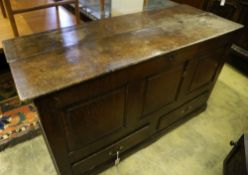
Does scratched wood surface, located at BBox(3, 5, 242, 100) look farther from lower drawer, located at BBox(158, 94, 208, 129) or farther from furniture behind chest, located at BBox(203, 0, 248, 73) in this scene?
furniture behind chest, located at BBox(203, 0, 248, 73)

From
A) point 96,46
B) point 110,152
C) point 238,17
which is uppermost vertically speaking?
point 96,46

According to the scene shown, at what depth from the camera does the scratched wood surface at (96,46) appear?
0.79m

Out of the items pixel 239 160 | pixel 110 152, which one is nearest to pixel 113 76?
pixel 110 152

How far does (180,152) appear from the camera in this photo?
1.50m

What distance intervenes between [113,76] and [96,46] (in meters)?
0.23

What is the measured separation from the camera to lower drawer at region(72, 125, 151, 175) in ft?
3.84

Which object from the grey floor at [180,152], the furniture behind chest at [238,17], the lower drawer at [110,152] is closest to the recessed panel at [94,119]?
the lower drawer at [110,152]

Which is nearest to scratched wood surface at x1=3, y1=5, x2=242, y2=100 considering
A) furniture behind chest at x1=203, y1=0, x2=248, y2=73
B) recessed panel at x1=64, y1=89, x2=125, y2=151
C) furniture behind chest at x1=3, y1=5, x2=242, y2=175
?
furniture behind chest at x1=3, y1=5, x2=242, y2=175

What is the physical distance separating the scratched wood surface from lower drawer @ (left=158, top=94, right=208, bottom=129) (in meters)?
0.61

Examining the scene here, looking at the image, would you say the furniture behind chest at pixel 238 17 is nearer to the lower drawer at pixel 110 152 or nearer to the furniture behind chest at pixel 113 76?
the furniture behind chest at pixel 113 76

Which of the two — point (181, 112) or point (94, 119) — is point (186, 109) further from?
point (94, 119)

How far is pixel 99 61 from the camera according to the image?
0.89 meters

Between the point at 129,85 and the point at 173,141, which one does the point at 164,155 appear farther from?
the point at 129,85

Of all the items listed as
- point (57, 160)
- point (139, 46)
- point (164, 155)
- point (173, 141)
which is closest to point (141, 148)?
point (164, 155)
